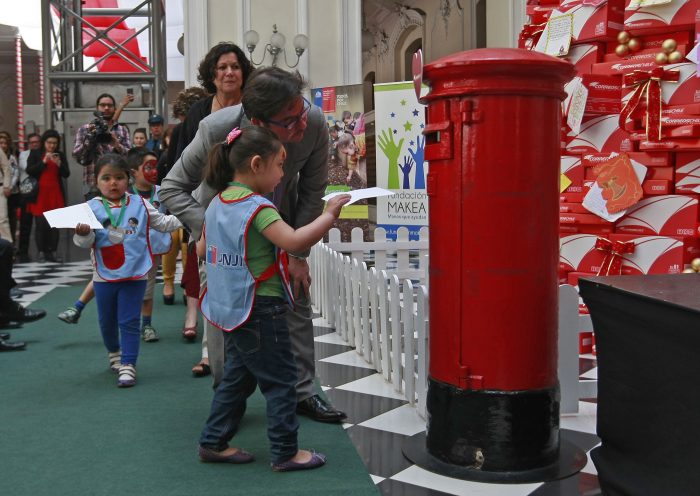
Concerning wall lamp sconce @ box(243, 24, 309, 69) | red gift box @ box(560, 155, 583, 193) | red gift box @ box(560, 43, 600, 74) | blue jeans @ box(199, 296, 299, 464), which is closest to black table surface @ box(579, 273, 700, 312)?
blue jeans @ box(199, 296, 299, 464)

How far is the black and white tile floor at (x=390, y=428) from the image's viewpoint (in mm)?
2449

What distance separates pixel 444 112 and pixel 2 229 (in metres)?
7.00

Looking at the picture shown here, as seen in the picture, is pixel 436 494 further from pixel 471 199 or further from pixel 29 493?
pixel 29 493

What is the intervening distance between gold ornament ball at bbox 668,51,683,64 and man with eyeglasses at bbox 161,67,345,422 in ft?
5.64

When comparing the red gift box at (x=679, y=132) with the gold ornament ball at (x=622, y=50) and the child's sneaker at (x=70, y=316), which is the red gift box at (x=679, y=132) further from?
the child's sneaker at (x=70, y=316)

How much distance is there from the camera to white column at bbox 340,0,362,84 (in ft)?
36.8

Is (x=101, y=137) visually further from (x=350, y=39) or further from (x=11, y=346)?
(x=350, y=39)

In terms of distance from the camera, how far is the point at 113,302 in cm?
400

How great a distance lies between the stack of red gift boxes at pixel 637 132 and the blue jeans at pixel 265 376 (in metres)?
2.02

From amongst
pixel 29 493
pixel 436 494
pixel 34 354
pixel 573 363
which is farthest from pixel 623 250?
pixel 34 354

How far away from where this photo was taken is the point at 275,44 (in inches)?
432

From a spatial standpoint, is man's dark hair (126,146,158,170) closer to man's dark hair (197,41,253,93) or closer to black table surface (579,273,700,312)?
man's dark hair (197,41,253,93)

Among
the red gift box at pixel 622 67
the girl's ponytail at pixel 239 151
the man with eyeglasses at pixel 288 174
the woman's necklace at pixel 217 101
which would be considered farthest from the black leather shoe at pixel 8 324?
the red gift box at pixel 622 67

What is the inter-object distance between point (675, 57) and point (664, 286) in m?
2.08
